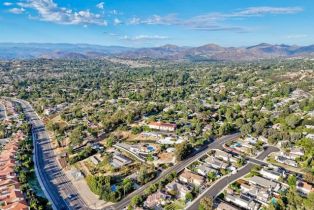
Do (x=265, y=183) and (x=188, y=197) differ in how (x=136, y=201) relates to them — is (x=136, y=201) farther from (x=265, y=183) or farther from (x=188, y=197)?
(x=265, y=183)

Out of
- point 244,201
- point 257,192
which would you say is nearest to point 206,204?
point 244,201

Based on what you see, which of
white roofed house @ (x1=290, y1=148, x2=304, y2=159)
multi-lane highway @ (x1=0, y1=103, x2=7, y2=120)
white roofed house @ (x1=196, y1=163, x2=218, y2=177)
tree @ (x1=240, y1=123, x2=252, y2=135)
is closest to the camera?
white roofed house @ (x1=196, y1=163, x2=218, y2=177)

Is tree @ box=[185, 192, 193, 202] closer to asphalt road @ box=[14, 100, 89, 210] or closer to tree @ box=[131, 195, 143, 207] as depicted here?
tree @ box=[131, 195, 143, 207]

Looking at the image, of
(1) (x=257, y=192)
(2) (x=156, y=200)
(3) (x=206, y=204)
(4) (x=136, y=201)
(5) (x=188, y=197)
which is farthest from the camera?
(1) (x=257, y=192)

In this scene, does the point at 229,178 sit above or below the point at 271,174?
below

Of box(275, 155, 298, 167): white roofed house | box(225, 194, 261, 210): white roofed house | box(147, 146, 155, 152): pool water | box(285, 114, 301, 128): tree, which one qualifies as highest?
box(285, 114, 301, 128): tree

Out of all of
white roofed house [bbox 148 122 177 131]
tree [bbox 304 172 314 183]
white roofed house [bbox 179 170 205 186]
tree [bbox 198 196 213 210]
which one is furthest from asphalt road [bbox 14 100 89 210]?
tree [bbox 304 172 314 183]

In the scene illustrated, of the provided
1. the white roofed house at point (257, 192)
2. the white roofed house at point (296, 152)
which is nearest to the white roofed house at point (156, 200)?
the white roofed house at point (257, 192)
